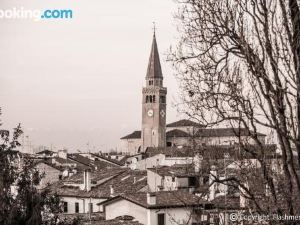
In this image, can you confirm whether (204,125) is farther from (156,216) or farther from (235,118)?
(156,216)

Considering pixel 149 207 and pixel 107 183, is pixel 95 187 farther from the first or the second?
pixel 149 207

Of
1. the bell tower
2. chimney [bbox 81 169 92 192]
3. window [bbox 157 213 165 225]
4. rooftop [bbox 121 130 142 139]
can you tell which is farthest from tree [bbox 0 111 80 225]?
rooftop [bbox 121 130 142 139]

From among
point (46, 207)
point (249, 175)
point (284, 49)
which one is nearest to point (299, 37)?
point (284, 49)

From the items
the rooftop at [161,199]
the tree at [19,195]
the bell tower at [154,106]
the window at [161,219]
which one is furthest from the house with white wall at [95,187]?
the bell tower at [154,106]

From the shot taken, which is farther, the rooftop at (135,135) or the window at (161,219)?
the rooftop at (135,135)

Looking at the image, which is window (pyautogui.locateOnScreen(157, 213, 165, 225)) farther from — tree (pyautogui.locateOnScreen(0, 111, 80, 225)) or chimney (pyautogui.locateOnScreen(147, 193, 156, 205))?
tree (pyautogui.locateOnScreen(0, 111, 80, 225))

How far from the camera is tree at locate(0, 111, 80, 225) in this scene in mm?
11469

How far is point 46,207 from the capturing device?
12.9m

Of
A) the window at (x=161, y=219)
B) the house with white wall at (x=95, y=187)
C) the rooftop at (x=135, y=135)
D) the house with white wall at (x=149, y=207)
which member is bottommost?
the window at (x=161, y=219)

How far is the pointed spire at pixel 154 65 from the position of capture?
91.5 metres

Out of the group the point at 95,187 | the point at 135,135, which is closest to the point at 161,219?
the point at 95,187

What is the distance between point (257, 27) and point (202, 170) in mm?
1859

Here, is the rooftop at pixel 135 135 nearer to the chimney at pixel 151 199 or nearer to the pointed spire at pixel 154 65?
the pointed spire at pixel 154 65

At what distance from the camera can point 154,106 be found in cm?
9325
